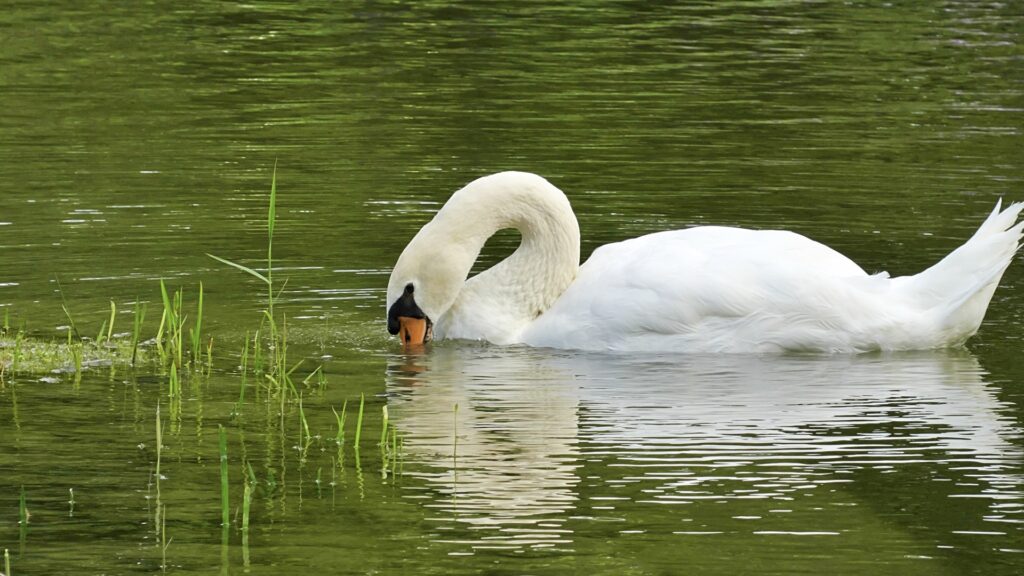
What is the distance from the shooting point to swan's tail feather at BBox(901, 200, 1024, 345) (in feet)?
30.2

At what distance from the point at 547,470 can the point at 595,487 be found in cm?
32

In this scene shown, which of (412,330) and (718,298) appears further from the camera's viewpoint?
(412,330)

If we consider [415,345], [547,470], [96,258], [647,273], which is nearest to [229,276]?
[96,258]

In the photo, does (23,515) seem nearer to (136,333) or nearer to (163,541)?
Answer: (163,541)

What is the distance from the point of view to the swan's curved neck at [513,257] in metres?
9.98

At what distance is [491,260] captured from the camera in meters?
12.2

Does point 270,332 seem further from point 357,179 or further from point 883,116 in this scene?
point 883,116

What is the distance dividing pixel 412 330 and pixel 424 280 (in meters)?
0.26

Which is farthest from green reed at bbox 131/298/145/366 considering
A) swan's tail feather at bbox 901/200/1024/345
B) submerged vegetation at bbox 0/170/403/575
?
swan's tail feather at bbox 901/200/1024/345

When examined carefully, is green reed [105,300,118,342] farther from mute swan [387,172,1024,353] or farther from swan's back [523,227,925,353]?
swan's back [523,227,925,353]

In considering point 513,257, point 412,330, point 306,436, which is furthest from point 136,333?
point 513,257

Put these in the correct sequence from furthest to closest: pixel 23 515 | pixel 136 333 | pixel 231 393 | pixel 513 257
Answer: pixel 513 257 → pixel 136 333 → pixel 231 393 → pixel 23 515

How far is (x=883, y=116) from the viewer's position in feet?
56.7

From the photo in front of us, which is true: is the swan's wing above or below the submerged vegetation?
above
